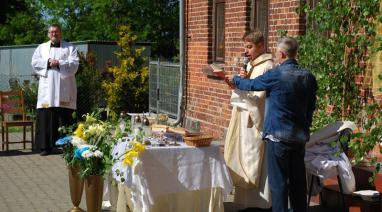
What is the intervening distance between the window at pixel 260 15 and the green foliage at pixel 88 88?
6647mm

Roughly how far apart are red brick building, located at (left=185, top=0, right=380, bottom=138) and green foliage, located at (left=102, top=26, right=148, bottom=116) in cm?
310

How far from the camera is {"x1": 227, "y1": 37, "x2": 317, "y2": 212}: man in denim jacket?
6.60m

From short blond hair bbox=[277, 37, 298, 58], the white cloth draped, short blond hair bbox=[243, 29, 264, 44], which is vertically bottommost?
the white cloth draped

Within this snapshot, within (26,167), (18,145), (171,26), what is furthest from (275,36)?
(171,26)

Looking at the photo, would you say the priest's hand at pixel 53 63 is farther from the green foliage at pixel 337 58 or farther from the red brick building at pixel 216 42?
the green foliage at pixel 337 58

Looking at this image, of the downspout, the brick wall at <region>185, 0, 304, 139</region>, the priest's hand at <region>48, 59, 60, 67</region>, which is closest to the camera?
the brick wall at <region>185, 0, 304, 139</region>

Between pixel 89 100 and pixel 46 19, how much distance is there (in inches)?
888

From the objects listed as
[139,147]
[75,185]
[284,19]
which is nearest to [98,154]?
[139,147]

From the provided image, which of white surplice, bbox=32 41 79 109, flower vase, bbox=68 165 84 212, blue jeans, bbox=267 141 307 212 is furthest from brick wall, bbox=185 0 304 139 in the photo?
flower vase, bbox=68 165 84 212

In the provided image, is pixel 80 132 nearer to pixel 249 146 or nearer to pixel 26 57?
pixel 249 146

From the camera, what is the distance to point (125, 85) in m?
16.7

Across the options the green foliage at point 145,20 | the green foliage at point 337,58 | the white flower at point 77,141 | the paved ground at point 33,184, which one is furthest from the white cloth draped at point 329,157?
the green foliage at point 145,20

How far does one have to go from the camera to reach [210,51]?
42.5 ft

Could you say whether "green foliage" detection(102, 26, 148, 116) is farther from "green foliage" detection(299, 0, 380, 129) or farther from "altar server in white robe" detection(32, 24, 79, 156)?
"green foliage" detection(299, 0, 380, 129)
